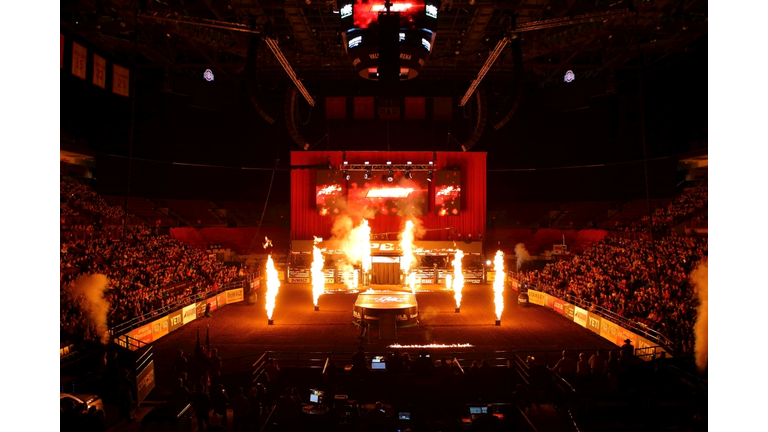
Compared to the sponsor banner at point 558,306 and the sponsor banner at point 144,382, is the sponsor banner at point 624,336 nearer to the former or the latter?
the sponsor banner at point 558,306

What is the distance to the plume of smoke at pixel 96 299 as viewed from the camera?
1351 cm

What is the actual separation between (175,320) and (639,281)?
17.1 metres

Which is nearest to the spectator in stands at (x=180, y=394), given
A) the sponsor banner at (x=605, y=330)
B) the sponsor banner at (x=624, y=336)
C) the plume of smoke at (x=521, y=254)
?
the sponsor banner at (x=624, y=336)

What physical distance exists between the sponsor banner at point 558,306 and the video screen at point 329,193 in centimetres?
1541

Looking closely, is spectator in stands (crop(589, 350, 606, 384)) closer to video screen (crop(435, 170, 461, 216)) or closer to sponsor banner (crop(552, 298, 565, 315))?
sponsor banner (crop(552, 298, 565, 315))

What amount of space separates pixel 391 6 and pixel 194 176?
28.9 meters

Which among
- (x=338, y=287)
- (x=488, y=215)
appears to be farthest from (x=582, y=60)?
(x=338, y=287)

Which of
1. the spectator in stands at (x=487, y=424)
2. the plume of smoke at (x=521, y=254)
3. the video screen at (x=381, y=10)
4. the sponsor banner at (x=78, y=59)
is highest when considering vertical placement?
the sponsor banner at (x=78, y=59)

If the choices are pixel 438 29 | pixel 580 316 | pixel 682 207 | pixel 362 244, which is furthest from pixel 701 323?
pixel 362 244

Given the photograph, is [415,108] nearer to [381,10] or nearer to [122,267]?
[122,267]

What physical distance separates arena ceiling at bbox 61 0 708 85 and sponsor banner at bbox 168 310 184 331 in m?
9.46

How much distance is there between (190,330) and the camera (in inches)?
656

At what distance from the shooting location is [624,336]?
14.2m

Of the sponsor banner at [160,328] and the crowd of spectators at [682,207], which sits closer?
the sponsor banner at [160,328]
